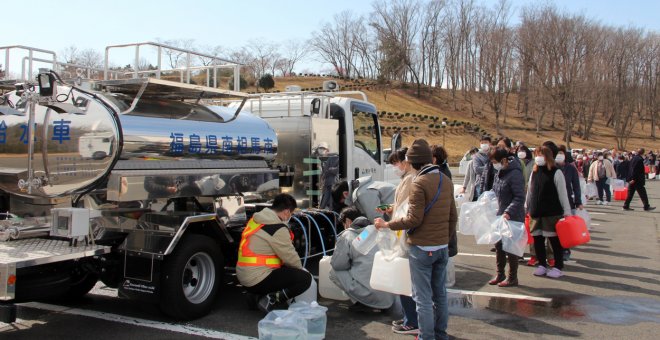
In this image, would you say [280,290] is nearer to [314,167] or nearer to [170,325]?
[170,325]

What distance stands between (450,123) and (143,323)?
5584 cm

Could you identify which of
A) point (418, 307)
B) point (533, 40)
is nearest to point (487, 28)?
point (533, 40)

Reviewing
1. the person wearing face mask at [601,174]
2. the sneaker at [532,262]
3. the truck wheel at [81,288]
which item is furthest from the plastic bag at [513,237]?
the person wearing face mask at [601,174]

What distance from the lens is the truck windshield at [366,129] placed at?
9430 mm

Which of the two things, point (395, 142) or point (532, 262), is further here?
point (395, 142)

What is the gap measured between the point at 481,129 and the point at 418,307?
Result: 58374 mm

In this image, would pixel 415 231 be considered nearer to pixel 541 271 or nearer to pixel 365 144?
pixel 541 271

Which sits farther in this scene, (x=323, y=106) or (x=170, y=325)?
(x=323, y=106)

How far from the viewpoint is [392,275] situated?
5.07 metres

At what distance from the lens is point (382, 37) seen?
85500 mm

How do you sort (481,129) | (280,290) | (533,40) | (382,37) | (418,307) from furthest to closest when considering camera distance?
(382,37) < (533,40) < (481,129) < (280,290) < (418,307)

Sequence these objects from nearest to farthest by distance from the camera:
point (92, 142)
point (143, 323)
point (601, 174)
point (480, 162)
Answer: point (92, 142)
point (143, 323)
point (480, 162)
point (601, 174)

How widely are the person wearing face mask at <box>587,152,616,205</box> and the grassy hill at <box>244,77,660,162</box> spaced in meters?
25.3

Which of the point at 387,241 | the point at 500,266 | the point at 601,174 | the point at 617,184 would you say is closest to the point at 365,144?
the point at 500,266
